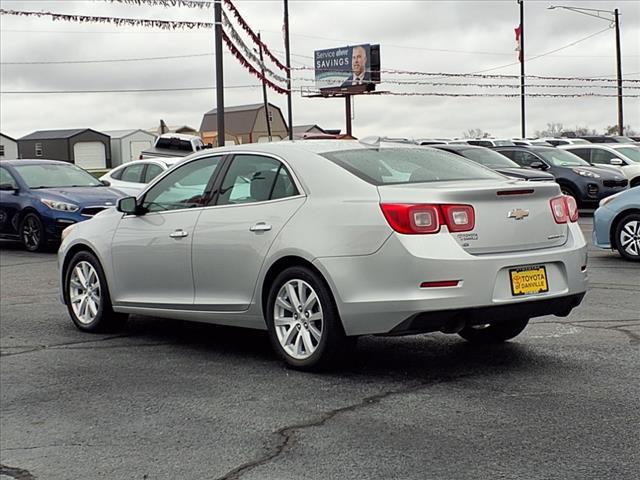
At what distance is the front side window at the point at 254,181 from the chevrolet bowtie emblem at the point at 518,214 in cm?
144

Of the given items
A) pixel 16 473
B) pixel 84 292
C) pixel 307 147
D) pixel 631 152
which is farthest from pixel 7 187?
pixel 631 152

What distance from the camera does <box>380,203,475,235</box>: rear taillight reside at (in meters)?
6.02

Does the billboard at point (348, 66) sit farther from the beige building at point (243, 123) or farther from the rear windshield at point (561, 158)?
the rear windshield at point (561, 158)

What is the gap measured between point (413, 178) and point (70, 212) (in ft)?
34.2

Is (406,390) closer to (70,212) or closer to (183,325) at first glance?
(183,325)

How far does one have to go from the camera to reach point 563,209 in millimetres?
6672

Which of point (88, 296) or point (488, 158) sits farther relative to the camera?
point (488, 158)

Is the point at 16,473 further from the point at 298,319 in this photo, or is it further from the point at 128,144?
the point at 128,144

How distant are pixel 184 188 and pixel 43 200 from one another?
9.00 meters

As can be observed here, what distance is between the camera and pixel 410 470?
4512mm

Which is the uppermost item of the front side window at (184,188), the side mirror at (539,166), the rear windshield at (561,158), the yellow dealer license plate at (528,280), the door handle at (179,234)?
the rear windshield at (561,158)

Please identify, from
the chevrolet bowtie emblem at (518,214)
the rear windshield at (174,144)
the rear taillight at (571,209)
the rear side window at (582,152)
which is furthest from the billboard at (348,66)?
the chevrolet bowtie emblem at (518,214)

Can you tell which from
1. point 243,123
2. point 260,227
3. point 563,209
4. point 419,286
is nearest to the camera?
point 419,286

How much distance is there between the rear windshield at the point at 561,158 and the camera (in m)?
23.2
